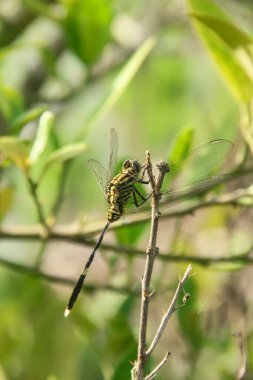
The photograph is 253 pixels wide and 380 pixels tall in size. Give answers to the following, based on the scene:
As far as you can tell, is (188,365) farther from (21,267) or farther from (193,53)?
(193,53)

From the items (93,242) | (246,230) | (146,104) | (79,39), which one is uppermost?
(146,104)

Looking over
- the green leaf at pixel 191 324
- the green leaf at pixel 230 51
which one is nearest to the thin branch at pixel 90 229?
the green leaf at pixel 230 51

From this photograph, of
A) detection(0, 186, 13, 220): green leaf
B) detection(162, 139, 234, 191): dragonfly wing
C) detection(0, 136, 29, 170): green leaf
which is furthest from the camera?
detection(0, 186, 13, 220): green leaf

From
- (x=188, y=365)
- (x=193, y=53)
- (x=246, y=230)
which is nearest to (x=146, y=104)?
(x=193, y=53)

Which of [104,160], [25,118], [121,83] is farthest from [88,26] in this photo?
[104,160]

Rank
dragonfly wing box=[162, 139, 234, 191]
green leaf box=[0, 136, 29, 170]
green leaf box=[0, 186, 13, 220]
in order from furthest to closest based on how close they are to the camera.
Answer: green leaf box=[0, 186, 13, 220] → dragonfly wing box=[162, 139, 234, 191] → green leaf box=[0, 136, 29, 170]

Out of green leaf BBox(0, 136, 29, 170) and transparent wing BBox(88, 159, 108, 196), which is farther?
transparent wing BBox(88, 159, 108, 196)

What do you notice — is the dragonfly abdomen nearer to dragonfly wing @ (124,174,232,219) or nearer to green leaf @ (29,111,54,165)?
dragonfly wing @ (124,174,232,219)

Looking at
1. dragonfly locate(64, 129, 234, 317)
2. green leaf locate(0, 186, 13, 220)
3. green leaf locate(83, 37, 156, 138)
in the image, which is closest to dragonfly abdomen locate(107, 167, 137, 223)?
dragonfly locate(64, 129, 234, 317)
